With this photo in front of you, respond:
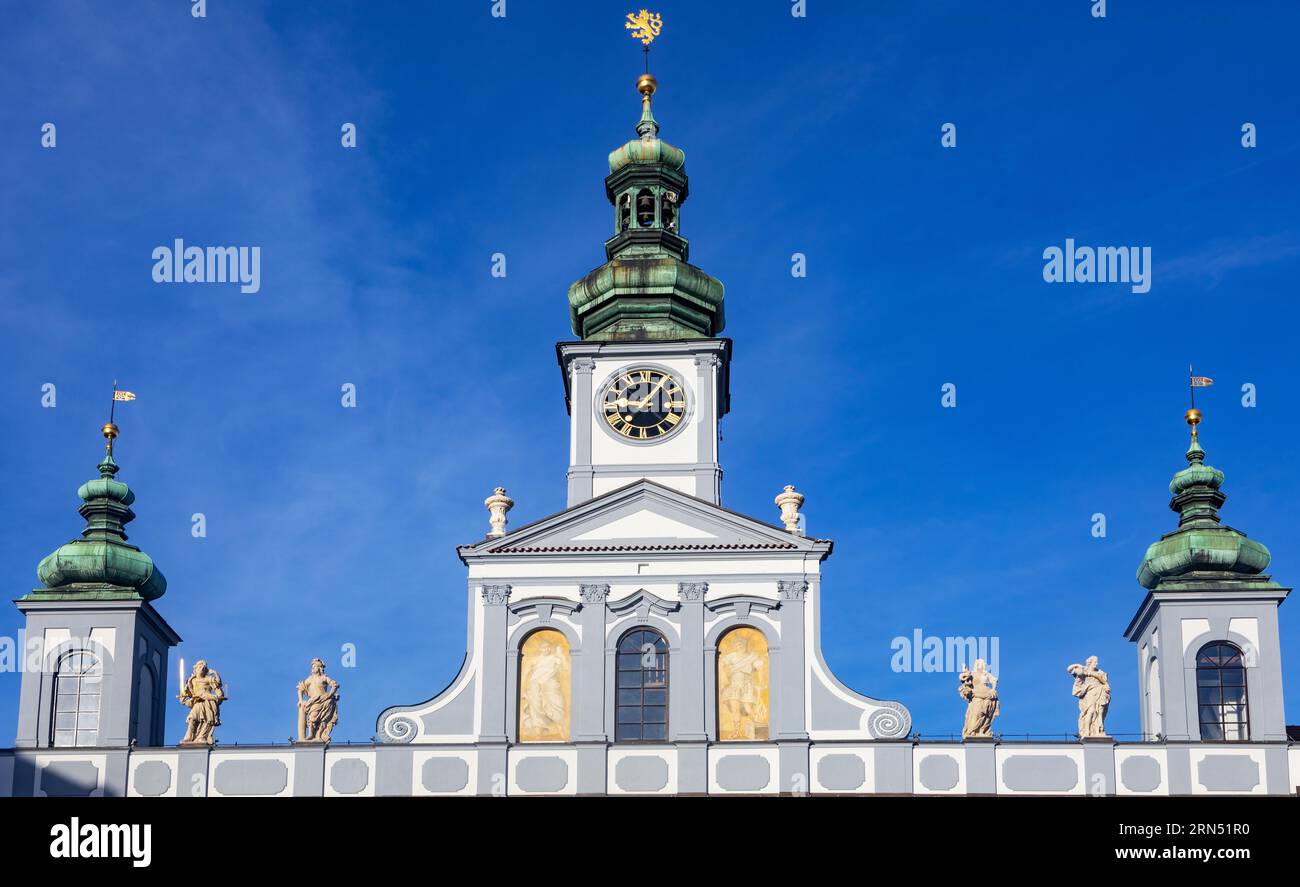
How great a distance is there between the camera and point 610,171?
194 feet

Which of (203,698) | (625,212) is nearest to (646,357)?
(625,212)

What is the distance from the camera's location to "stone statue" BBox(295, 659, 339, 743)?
49.4 meters

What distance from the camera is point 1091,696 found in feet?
159

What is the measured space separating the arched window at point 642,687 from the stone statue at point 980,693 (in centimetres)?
654

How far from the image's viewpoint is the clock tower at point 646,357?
5384 cm

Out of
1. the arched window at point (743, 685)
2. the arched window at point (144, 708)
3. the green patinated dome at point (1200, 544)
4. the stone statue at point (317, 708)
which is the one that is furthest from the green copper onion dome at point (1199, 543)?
the arched window at point (144, 708)

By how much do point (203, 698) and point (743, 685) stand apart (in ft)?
38.9

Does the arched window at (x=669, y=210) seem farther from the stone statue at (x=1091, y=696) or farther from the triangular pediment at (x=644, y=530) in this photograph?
the stone statue at (x=1091, y=696)

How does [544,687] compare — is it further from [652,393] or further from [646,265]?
[646,265]
